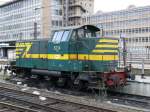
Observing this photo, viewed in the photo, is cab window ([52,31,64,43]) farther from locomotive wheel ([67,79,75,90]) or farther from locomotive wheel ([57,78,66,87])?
locomotive wheel ([67,79,75,90])

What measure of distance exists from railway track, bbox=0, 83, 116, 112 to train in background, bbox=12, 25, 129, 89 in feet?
9.53

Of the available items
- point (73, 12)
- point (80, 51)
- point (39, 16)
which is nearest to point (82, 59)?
point (80, 51)

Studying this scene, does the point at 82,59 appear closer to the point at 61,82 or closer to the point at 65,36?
the point at 65,36

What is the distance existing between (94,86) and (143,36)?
57961 mm

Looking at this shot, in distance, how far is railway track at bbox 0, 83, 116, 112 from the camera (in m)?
11.5

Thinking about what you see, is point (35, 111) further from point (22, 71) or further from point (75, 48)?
point (22, 71)

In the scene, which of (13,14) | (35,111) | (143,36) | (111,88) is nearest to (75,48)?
(111,88)

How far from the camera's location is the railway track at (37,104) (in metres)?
11.5

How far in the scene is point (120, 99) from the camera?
1476 cm

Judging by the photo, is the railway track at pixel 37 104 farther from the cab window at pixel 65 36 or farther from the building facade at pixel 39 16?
the building facade at pixel 39 16

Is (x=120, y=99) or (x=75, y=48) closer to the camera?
(x=120, y=99)

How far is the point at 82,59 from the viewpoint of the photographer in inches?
642

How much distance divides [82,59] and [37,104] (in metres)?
4.92

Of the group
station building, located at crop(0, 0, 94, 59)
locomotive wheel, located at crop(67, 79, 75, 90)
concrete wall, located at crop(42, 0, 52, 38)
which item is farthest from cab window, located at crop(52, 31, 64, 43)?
concrete wall, located at crop(42, 0, 52, 38)
